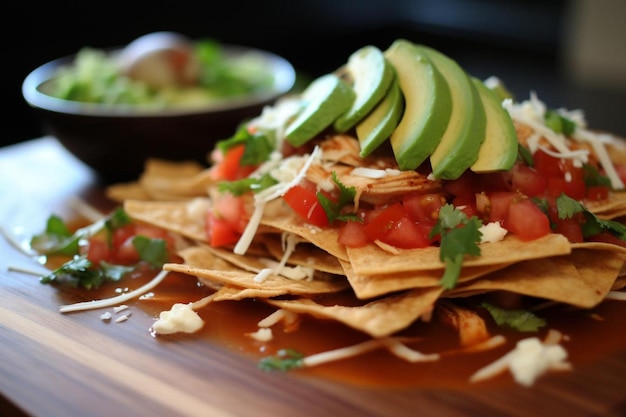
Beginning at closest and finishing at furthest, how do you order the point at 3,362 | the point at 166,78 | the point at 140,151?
the point at 3,362 < the point at 140,151 < the point at 166,78

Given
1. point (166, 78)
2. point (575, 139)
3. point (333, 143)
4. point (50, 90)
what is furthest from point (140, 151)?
point (575, 139)

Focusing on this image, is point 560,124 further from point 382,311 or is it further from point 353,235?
point 382,311

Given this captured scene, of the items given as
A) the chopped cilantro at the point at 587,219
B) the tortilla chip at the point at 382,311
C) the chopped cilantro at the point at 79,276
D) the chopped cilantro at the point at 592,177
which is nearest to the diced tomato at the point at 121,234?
the chopped cilantro at the point at 79,276

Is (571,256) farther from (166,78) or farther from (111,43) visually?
(111,43)

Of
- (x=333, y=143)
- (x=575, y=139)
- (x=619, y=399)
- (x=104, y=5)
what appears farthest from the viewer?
(x=104, y=5)

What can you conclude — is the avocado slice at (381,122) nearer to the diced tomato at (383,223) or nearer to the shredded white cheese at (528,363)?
the diced tomato at (383,223)

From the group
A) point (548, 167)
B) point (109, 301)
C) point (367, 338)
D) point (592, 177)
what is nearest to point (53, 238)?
point (109, 301)
